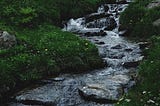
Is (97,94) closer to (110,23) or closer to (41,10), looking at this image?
(110,23)

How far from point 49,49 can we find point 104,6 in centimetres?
1086

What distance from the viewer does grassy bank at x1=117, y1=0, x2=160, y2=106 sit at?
11172 mm

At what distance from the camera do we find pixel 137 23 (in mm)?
21234

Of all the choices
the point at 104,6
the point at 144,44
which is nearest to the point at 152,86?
the point at 144,44

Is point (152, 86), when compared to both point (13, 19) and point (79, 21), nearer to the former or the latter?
point (13, 19)

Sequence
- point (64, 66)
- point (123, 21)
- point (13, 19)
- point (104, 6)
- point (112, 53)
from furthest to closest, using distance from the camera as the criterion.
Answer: point (104, 6) < point (123, 21) < point (13, 19) < point (112, 53) < point (64, 66)

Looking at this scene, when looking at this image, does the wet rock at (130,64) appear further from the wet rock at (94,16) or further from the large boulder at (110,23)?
the wet rock at (94,16)

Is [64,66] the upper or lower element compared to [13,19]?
lower

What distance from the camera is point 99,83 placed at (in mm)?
14289

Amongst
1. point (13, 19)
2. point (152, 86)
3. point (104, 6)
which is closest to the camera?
point (152, 86)

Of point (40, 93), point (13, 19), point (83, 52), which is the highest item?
point (13, 19)

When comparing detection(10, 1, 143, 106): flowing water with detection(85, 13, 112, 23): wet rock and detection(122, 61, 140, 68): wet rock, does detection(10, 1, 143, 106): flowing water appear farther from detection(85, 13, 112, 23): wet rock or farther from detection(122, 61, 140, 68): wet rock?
detection(85, 13, 112, 23): wet rock

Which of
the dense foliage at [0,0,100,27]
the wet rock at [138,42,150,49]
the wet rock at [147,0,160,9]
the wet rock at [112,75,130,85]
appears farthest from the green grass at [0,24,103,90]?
the wet rock at [147,0,160,9]

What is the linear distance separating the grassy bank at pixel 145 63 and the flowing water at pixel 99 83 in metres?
0.90
